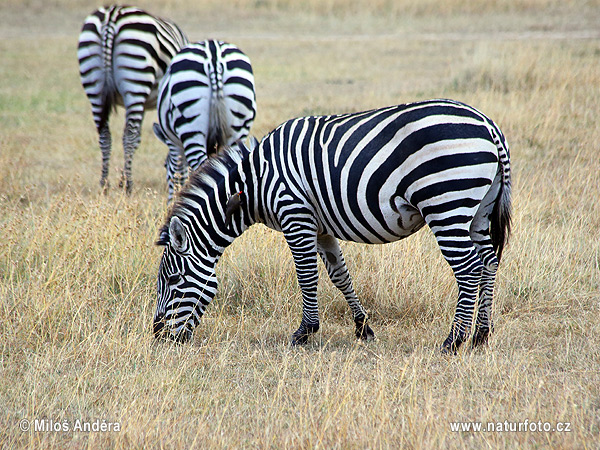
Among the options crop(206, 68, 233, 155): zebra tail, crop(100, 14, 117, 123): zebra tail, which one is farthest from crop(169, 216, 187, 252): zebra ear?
crop(100, 14, 117, 123): zebra tail

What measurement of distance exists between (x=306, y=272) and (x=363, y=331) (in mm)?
683

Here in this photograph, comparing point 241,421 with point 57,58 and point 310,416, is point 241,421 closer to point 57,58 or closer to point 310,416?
point 310,416

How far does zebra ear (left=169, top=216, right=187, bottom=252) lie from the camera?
13.7 feet

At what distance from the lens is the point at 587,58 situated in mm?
12984

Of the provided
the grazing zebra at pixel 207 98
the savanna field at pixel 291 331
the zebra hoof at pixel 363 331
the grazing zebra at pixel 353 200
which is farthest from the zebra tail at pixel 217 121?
the zebra hoof at pixel 363 331

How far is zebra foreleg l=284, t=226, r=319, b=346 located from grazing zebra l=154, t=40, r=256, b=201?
2760 millimetres

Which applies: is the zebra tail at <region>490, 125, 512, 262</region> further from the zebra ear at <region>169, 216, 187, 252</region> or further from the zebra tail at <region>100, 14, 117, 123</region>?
the zebra tail at <region>100, 14, 117, 123</region>

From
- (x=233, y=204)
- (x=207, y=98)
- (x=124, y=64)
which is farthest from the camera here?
(x=124, y=64)

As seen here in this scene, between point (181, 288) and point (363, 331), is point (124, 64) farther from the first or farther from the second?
point (363, 331)

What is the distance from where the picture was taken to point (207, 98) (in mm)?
6715

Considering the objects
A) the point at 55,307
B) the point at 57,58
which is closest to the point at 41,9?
the point at 57,58
